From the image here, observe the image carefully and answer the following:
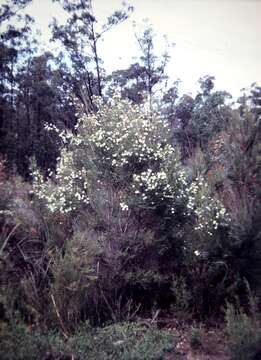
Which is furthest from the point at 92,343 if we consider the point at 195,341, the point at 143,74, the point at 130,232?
the point at 143,74

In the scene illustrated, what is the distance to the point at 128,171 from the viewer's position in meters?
6.27

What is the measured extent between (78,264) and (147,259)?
5.08ft

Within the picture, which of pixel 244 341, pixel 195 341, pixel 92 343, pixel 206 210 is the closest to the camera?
pixel 244 341

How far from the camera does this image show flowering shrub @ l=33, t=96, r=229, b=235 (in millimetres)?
5930

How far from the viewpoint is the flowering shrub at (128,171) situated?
5.93 m

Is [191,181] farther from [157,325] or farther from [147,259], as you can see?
[157,325]

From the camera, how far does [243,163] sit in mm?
5605

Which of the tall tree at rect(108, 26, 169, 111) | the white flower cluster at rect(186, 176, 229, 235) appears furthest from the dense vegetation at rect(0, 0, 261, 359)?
the tall tree at rect(108, 26, 169, 111)

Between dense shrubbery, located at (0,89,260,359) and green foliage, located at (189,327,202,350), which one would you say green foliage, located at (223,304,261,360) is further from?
dense shrubbery, located at (0,89,260,359)

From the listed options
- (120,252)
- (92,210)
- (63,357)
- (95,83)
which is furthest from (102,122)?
(95,83)

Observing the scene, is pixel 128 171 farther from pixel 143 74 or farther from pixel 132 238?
pixel 143 74

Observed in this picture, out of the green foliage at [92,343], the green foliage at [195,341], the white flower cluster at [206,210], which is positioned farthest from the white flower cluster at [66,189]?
the green foliage at [195,341]

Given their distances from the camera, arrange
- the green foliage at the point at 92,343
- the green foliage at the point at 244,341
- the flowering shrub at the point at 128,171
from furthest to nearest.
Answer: the flowering shrub at the point at 128,171 < the green foliage at the point at 244,341 < the green foliage at the point at 92,343

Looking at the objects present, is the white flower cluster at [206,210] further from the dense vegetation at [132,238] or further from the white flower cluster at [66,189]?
the white flower cluster at [66,189]
